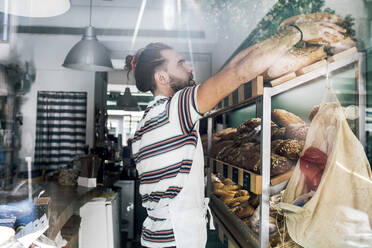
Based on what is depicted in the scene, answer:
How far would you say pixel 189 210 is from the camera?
5.07ft

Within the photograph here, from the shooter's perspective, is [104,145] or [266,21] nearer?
[266,21]

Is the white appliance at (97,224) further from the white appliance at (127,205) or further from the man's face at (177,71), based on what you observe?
the man's face at (177,71)

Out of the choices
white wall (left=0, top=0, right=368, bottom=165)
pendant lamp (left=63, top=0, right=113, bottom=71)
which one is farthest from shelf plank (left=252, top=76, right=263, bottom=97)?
pendant lamp (left=63, top=0, right=113, bottom=71)

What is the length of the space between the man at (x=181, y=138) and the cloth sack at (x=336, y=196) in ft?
1.18

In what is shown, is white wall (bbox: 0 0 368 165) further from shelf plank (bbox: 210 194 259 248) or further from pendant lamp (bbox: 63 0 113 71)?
shelf plank (bbox: 210 194 259 248)

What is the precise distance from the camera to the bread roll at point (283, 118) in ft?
4.85

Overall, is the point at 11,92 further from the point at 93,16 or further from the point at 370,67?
the point at 370,67

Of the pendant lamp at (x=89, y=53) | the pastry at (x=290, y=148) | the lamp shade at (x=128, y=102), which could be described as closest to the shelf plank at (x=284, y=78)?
the pastry at (x=290, y=148)

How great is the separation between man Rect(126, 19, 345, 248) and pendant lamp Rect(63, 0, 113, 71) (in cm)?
78

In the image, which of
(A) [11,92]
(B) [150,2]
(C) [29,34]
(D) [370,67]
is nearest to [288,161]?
(D) [370,67]

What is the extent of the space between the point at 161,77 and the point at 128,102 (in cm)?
60

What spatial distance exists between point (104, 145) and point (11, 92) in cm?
133

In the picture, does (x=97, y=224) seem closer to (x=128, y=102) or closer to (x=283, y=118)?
(x=128, y=102)

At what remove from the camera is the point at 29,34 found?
92.7 inches
